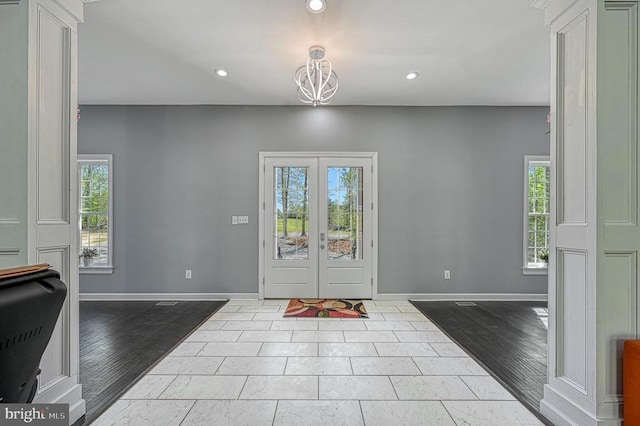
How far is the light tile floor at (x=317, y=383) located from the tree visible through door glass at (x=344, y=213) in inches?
58.0

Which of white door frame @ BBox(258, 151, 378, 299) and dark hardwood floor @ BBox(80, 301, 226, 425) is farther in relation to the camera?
white door frame @ BBox(258, 151, 378, 299)

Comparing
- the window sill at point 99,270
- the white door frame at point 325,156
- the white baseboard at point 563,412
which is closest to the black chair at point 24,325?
the white baseboard at point 563,412

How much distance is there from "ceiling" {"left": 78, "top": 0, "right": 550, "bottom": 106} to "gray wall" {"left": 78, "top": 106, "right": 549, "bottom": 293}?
0.34m

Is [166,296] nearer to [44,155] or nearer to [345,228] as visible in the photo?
[345,228]

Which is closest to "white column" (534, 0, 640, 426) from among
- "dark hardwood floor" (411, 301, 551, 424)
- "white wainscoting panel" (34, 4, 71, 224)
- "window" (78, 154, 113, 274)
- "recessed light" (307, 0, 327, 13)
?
"dark hardwood floor" (411, 301, 551, 424)

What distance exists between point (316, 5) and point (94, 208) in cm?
445

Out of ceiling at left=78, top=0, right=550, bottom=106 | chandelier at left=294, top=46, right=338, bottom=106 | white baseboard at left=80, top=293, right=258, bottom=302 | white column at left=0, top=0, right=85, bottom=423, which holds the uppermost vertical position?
ceiling at left=78, top=0, right=550, bottom=106

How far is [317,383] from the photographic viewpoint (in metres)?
2.38

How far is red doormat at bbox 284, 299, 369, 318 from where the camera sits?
13.3 ft

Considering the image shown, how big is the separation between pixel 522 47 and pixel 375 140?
6.91 ft

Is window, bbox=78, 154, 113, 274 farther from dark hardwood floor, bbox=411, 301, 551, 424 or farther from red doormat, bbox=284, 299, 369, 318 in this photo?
dark hardwood floor, bbox=411, 301, 551, 424

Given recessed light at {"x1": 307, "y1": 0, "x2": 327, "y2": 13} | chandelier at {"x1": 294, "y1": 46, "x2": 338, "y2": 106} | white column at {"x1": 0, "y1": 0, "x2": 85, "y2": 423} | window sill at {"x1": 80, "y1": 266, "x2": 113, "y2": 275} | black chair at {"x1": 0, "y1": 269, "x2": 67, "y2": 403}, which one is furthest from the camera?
window sill at {"x1": 80, "y1": 266, "x2": 113, "y2": 275}

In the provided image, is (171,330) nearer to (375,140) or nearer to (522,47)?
(375,140)

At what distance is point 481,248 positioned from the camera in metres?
4.84
